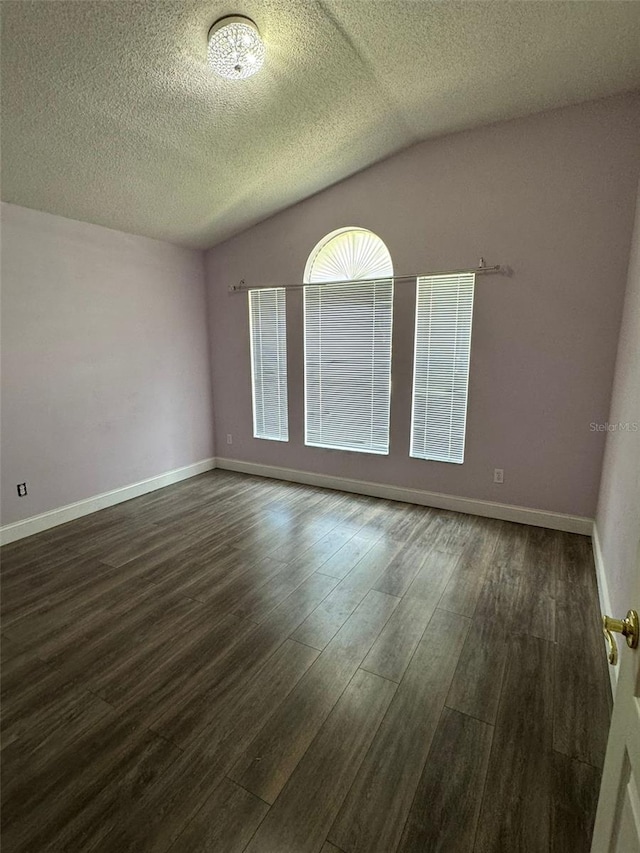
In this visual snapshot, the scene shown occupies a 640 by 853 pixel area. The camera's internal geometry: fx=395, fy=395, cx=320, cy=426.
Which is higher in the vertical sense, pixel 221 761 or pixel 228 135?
pixel 228 135

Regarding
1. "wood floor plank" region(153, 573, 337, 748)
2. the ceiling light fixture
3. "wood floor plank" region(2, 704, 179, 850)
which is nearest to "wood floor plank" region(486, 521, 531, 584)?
"wood floor plank" region(153, 573, 337, 748)

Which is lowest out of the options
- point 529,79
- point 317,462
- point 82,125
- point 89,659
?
point 89,659

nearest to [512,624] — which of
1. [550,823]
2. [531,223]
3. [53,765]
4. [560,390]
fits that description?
[550,823]

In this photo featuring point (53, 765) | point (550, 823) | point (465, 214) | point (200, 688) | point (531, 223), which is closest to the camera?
point (550, 823)

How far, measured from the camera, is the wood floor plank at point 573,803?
111 centimetres

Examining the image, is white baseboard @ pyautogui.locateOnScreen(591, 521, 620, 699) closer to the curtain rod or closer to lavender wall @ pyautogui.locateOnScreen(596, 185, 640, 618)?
lavender wall @ pyautogui.locateOnScreen(596, 185, 640, 618)

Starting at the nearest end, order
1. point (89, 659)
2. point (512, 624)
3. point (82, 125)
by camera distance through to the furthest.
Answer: point (89, 659)
point (512, 624)
point (82, 125)

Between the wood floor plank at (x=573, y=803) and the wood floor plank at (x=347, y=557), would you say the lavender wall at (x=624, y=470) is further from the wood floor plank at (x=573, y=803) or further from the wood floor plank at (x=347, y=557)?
the wood floor plank at (x=347, y=557)

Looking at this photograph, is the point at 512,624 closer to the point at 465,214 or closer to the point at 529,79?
the point at 465,214

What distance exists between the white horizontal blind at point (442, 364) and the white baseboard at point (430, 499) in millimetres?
363

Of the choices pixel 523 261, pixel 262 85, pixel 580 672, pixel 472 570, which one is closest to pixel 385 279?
pixel 523 261

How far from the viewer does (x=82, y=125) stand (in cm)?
221

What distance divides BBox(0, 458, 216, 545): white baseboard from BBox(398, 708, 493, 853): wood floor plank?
3.08m

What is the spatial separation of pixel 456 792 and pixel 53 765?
1331 mm
